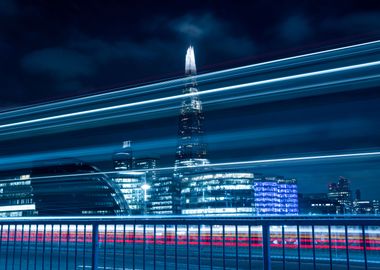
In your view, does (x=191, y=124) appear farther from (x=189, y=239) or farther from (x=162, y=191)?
(x=162, y=191)

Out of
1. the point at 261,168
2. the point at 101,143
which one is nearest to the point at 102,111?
the point at 101,143

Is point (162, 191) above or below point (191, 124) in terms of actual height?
below

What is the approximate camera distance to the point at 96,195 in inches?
399

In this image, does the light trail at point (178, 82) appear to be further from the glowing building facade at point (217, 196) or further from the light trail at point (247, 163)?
the glowing building facade at point (217, 196)

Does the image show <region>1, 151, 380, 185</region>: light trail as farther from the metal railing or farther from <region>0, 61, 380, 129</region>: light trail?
the metal railing

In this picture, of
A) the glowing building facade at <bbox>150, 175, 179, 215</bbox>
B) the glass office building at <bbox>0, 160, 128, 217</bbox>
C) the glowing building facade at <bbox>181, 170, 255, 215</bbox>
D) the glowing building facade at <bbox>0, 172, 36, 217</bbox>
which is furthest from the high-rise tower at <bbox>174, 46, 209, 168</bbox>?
the glowing building facade at <bbox>0, 172, 36, 217</bbox>

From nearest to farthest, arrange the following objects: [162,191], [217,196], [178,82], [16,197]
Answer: [178,82], [16,197], [162,191], [217,196]

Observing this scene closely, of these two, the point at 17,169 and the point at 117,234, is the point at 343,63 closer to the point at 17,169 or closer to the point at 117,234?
the point at 117,234

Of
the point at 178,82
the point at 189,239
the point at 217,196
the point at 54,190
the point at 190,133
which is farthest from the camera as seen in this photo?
the point at 217,196

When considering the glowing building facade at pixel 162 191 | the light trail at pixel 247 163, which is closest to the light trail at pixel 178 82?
the light trail at pixel 247 163

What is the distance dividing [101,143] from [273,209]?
7.60 m

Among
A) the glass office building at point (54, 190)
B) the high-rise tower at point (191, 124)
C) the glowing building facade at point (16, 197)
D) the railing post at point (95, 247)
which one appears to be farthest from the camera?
the glowing building facade at point (16, 197)

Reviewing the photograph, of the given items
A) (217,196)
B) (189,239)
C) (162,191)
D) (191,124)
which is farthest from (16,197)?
(217,196)

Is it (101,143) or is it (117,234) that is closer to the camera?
(117,234)
